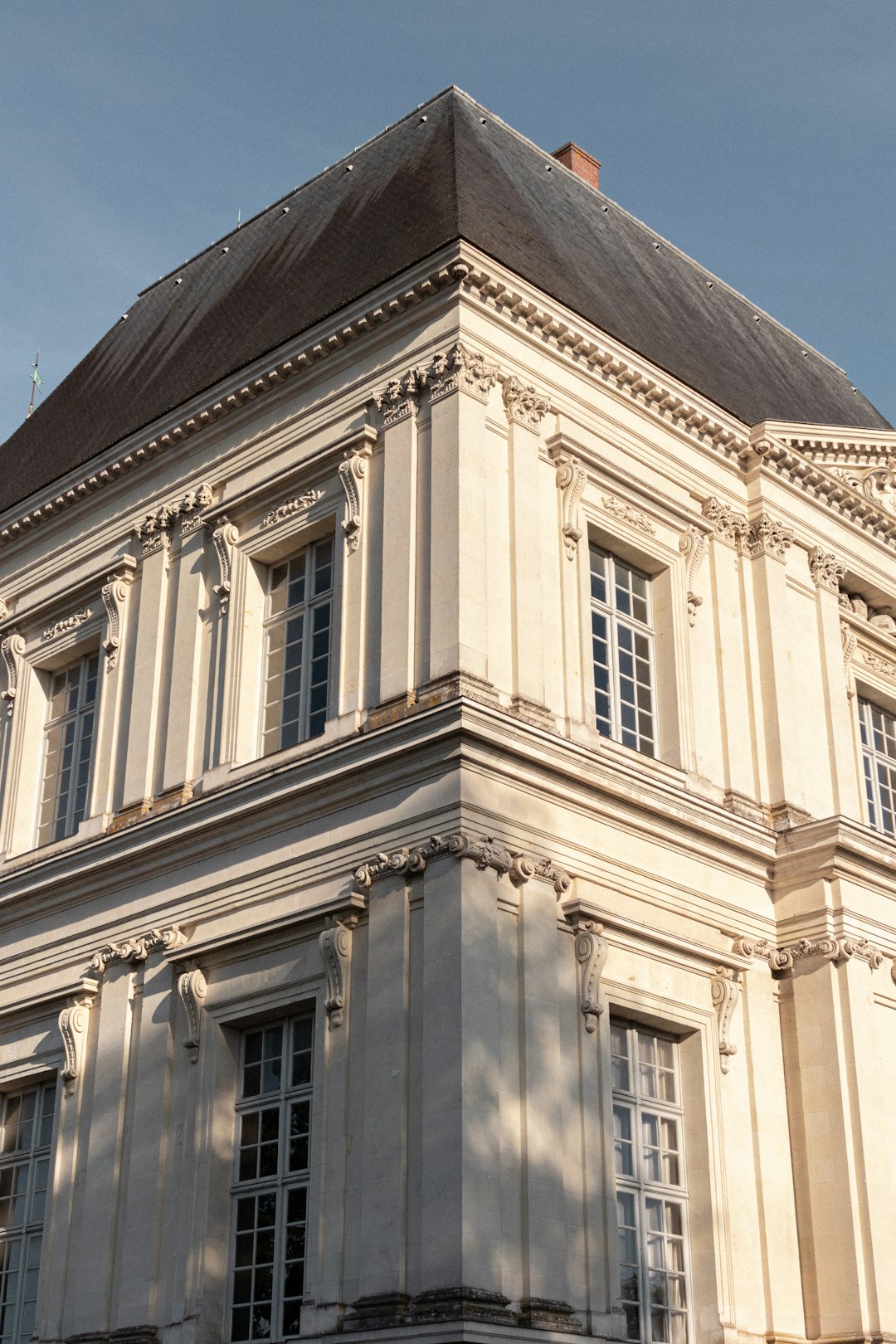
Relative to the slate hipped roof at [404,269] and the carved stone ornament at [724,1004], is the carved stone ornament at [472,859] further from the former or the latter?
the slate hipped roof at [404,269]

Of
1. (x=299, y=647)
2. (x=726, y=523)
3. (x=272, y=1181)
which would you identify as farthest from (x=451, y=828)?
(x=726, y=523)

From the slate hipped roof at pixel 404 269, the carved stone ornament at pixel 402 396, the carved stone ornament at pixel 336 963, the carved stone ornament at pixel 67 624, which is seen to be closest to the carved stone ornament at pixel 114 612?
the carved stone ornament at pixel 67 624

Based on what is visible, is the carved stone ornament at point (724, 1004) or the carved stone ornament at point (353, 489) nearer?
the carved stone ornament at point (724, 1004)

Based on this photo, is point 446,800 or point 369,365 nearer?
point 446,800

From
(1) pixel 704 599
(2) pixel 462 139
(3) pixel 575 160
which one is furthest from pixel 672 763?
(3) pixel 575 160

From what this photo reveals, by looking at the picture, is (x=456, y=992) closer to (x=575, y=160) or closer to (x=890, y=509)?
(x=890, y=509)

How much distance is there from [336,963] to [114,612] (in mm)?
6419

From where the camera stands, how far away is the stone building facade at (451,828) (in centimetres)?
1474

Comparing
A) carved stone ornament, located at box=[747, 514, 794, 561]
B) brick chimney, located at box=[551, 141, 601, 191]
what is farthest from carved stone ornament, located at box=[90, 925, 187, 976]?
brick chimney, located at box=[551, 141, 601, 191]

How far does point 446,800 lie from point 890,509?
9126mm

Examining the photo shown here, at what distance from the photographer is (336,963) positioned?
15.4 meters

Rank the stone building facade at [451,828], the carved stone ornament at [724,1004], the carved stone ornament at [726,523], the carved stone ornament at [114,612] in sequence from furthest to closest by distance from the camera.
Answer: the carved stone ornament at [114,612] → the carved stone ornament at [726,523] → the carved stone ornament at [724,1004] → the stone building facade at [451,828]

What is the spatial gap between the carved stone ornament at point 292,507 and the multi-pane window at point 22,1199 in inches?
248

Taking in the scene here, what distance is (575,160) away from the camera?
86.3 ft
